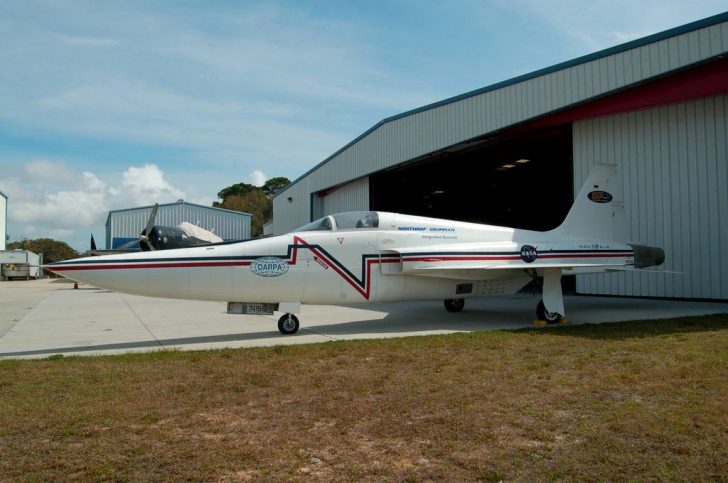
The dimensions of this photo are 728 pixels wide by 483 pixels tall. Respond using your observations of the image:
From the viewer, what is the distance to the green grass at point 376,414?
3.74 metres

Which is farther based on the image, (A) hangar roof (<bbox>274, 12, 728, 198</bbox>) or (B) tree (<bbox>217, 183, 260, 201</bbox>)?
Result: (B) tree (<bbox>217, 183, 260, 201</bbox>)

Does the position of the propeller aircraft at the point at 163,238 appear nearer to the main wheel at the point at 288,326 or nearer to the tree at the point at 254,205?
the main wheel at the point at 288,326

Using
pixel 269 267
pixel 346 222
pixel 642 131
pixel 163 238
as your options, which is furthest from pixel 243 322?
pixel 163 238

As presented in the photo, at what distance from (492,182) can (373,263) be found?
20119mm

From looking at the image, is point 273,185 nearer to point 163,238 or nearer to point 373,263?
point 163,238

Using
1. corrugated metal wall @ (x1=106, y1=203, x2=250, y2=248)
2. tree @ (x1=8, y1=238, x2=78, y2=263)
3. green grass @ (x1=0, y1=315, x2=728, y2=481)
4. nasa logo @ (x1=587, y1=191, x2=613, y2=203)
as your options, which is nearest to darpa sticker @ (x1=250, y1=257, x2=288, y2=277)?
green grass @ (x1=0, y1=315, x2=728, y2=481)

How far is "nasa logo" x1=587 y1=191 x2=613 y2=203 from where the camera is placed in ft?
42.6

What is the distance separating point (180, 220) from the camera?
5150 centimetres

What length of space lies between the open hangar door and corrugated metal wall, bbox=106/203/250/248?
23.5 meters

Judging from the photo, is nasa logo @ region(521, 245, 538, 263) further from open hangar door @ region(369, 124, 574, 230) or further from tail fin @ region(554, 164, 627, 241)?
open hangar door @ region(369, 124, 574, 230)

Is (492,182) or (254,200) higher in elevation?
(254,200)

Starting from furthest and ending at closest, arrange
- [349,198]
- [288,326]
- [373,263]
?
[349,198]
[373,263]
[288,326]

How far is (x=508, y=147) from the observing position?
70.0 ft

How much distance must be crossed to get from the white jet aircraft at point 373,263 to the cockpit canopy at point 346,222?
2cm
